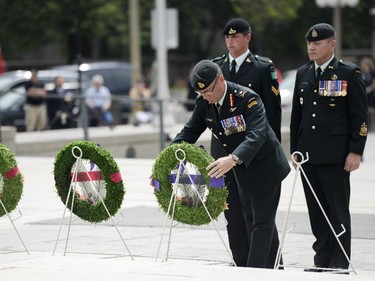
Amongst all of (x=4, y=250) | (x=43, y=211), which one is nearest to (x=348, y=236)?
(x=4, y=250)

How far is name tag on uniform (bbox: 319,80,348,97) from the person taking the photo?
27.5 feet

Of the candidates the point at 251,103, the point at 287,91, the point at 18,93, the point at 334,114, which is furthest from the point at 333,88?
the point at 287,91

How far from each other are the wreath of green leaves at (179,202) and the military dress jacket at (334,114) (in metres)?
1.05

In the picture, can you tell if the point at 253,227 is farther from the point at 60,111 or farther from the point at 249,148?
the point at 60,111

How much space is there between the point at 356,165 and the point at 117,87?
85.9ft

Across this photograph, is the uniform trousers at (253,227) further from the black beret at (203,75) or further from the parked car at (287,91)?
the parked car at (287,91)

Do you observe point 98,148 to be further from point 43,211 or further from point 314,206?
point 43,211

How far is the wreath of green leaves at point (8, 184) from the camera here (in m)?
8.99

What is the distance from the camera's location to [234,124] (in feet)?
25.8

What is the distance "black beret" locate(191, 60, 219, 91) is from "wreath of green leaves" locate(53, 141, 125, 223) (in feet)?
4.05

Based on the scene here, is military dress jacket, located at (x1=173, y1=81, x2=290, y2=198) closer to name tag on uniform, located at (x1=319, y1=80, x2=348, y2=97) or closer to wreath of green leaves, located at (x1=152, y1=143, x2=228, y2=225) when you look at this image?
wreath of green leaves, located at (x1=152, y1=143, x2=228, y2=225)

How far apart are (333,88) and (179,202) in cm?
148

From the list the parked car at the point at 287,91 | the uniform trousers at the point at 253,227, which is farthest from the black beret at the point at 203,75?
the parked car at the point at 287,91

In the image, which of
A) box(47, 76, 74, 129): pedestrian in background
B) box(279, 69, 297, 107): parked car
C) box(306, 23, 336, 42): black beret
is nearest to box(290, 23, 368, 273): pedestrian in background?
box(306, 23, 336, 42): black beret
